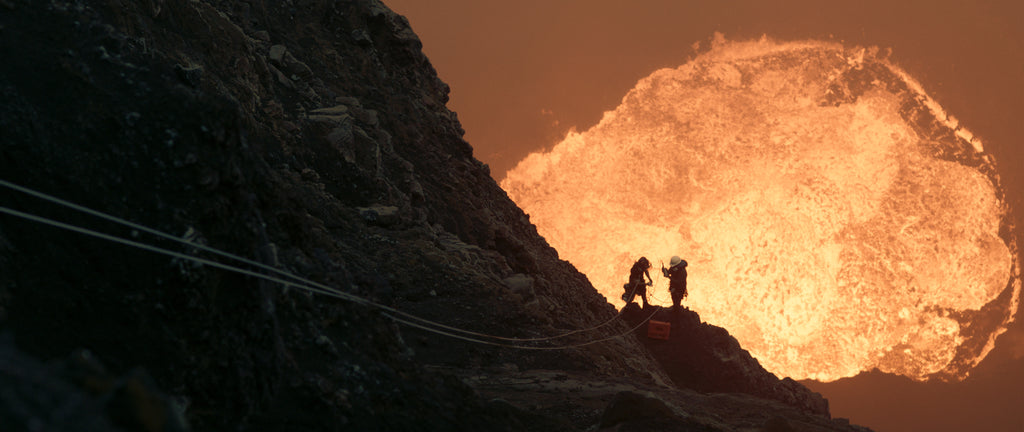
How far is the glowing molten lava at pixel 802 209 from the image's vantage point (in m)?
42.3


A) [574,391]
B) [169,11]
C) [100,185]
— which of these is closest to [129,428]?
[100,185]

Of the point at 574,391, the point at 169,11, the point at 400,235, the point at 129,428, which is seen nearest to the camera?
the point at 129,428

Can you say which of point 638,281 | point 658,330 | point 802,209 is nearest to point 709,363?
point 658,330

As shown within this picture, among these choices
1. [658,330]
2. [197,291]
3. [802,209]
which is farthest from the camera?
[802,209]

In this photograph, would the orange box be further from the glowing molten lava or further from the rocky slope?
the glowing molten lava

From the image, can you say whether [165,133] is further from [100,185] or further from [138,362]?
[138,362]

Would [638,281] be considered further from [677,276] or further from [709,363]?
[709,363]

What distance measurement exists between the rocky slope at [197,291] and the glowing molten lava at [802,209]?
30949 millimetres

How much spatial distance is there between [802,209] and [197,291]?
43386mm

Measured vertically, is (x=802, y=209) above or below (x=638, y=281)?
above

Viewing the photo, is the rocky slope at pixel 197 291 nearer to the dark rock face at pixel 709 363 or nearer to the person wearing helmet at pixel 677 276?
the dark rock face at pixel 709 363

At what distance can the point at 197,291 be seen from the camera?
600 centimetres

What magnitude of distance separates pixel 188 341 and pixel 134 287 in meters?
0.56

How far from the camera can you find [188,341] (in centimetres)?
585
